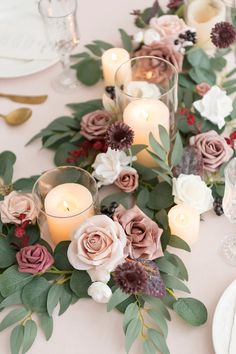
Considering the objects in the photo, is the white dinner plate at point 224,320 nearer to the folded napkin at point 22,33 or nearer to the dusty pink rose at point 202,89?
the dusty pink rose at point 202,89

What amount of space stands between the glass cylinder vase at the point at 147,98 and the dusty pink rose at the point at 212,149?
7 cm

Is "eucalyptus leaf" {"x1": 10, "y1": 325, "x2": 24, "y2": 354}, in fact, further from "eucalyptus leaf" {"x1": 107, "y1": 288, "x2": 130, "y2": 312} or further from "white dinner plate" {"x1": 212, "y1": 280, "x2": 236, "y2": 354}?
"white dinner plate" {"x1": 212, "y1": 280, "x2": 236, "y2": 354}

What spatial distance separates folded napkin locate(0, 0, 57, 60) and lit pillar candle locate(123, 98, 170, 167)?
0.37 metres

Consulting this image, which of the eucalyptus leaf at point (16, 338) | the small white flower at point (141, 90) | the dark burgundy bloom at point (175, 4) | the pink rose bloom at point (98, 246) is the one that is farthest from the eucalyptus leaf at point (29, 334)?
the dark burgundy bloom at point (175, 4)

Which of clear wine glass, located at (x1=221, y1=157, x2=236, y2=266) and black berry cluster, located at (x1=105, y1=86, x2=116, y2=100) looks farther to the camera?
black berry cluster, located at (x1=105, y1=86, x2=116, y2=100)

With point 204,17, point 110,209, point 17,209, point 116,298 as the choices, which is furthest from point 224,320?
point 204,17

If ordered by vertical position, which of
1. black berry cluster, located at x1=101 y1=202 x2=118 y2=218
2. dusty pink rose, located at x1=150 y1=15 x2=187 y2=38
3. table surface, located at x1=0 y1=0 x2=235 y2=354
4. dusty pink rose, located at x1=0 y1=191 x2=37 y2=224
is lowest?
table surface, located at x1=0 y1=0 x2=235 y2=354

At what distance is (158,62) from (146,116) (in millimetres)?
135

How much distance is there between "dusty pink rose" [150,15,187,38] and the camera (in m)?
1.39

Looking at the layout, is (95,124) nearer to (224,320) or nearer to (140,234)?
(140,234)

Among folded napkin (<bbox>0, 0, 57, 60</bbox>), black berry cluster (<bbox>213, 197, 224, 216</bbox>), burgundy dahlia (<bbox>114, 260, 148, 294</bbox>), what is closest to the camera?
burgundy dahlia (<bbox>114, 260, 148, 294</bbox>)

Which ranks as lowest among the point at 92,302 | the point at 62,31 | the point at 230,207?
the point at 92,302

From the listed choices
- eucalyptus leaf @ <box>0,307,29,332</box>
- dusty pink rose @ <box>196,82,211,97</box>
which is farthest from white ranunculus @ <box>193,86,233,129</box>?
eucalyptus leaf @ <box>0,307,29,332</box>

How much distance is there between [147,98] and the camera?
1168 millimetres
